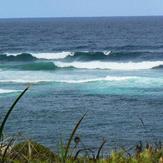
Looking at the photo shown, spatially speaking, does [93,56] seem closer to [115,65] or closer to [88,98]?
[115,65]

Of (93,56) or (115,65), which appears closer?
(115,65)

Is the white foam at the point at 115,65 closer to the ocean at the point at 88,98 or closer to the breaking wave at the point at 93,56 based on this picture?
the ocean at the point at 88,98

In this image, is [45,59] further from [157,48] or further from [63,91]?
[63,91]

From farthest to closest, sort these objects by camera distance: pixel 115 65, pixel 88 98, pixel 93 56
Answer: pixel 93 56, pixel 115 65, pixel 88 98

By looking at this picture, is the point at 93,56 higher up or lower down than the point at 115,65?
lower down

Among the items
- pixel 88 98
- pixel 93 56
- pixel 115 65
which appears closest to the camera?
pixel 88 98

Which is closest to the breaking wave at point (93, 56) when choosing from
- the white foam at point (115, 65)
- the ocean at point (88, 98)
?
the ocean at point (88, 98)

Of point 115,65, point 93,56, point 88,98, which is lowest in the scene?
point 93,56

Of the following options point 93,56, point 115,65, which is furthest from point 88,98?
point 93,56

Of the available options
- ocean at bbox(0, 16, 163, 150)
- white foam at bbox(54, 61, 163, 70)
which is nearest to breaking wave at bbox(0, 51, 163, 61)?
ocean at bbox(0, 16, 163, 150)

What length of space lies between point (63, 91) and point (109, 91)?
2160 millimetres

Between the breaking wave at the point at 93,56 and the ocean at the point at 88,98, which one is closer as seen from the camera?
the ocean at the point at 88,98

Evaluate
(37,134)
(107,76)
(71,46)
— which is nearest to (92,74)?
(107,76)

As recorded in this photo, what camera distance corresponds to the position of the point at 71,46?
7244 centimetres
